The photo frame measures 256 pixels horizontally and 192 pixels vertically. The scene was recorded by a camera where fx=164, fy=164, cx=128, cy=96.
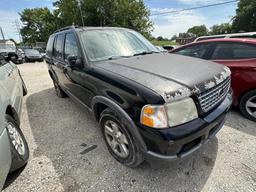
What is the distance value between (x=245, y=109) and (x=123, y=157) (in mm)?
2672

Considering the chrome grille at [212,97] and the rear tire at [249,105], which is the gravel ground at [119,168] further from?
the chrome grille at [212,97]

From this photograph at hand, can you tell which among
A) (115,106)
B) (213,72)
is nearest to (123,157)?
(115,106)

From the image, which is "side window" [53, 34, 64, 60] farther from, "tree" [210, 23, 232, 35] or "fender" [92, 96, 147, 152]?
"tree" [210, 23, 232, 35]

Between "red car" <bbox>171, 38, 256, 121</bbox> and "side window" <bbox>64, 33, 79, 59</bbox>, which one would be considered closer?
"side window" <bbox>64, 33, 79, 59</bbox>

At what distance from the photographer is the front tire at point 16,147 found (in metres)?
2.03

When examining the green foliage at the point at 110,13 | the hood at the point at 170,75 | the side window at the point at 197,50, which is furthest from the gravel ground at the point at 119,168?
the green foliage at the point at 110,13

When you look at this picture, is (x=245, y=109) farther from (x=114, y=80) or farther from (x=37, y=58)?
(x=37, y=58)

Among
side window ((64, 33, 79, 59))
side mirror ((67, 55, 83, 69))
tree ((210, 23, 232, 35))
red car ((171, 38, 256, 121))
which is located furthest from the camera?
tree ((210, 23, 232, 35))

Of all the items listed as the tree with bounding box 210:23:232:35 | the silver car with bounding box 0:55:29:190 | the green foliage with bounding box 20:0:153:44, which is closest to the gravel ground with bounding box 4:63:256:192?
the silver car with bounding box 0:55:29:190

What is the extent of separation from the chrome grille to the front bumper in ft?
0.41

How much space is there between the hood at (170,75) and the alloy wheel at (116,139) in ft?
2.30

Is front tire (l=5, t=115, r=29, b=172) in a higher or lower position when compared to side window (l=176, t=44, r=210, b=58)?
lower

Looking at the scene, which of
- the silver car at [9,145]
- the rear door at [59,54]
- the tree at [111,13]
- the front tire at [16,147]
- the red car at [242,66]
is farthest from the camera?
the tree at [111,13]

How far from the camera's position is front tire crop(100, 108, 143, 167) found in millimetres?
1917
